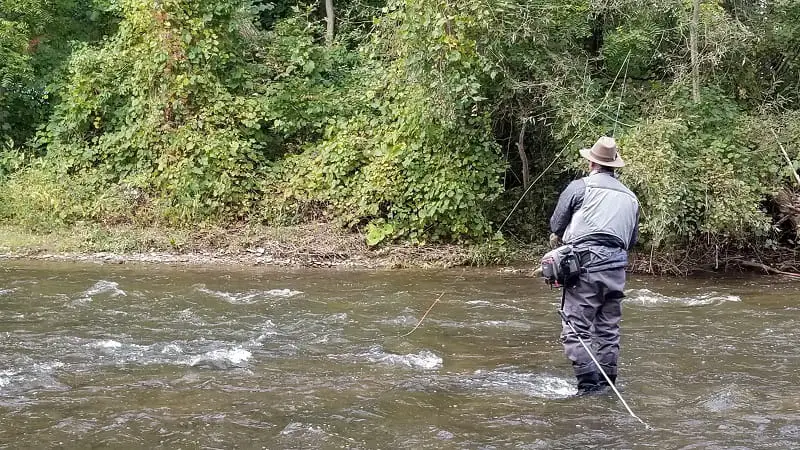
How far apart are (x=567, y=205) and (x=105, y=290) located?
224 inches

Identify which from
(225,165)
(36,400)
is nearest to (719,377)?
(36,400)

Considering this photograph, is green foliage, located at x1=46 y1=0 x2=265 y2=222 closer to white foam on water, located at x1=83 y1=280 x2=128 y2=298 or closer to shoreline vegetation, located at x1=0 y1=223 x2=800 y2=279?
shoreline vegetation, located at x1=0 y1=223 x2=800 y2=279

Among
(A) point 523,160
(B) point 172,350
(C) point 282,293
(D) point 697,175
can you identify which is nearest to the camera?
(B) point 172,350

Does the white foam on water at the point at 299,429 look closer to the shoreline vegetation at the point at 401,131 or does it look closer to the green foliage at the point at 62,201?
the shoreline vegetation at the point at 401,131

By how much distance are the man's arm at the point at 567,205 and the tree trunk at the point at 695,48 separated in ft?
20.8

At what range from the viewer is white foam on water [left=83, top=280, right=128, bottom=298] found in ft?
28.3

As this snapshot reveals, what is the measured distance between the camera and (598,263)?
5.30 meters

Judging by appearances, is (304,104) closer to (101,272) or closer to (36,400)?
(101,272)

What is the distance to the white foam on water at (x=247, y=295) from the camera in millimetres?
8539

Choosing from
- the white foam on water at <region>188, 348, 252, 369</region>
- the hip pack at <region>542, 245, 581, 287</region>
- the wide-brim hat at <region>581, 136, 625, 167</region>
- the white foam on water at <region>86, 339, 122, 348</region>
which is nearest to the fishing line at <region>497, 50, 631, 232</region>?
the wide-brim hat at <region>581, 136, 625, 167</region>

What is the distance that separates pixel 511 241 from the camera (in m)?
12.1

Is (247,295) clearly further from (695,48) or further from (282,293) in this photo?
(695,48)

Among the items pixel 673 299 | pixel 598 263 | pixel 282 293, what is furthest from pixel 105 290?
pixel 673 299

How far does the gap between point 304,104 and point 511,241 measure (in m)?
4.45
